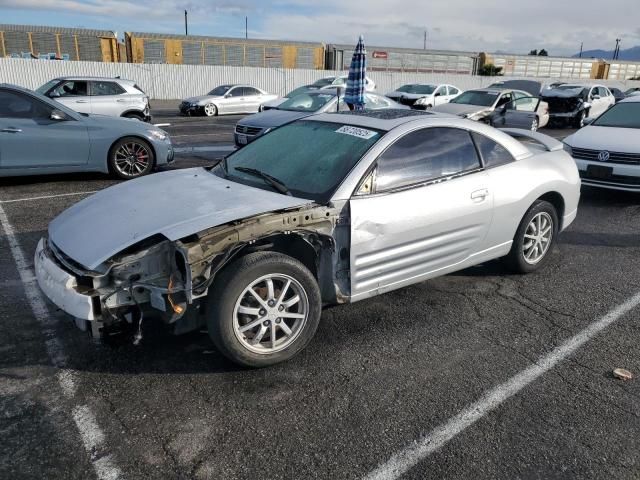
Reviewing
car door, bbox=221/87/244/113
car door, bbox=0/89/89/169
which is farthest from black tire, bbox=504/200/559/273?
car door, bbox=221/87/244/113

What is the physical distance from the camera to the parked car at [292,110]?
1041 centimetres

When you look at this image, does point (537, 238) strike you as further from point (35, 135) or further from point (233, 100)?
point (233, 100)

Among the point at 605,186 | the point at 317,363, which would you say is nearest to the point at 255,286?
the point at 317,363

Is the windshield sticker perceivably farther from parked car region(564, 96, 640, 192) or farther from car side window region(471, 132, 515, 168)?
parked car region(564, 96, 640, 192)

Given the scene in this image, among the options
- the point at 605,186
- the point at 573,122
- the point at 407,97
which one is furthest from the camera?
the point at 407,97

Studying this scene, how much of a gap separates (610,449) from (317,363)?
1.67 meters

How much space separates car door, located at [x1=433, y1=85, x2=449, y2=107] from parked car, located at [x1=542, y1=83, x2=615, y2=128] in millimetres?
3797

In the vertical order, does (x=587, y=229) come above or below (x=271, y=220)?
below

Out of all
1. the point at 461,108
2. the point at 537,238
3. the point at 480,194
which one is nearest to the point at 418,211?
the point at 480,194

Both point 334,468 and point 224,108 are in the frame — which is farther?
point 224,108

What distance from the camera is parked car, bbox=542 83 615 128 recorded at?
62.5 ft

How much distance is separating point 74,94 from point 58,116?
7129 millimetres

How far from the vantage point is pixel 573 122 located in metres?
19.5

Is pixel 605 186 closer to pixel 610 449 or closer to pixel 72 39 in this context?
pixel 610 449
